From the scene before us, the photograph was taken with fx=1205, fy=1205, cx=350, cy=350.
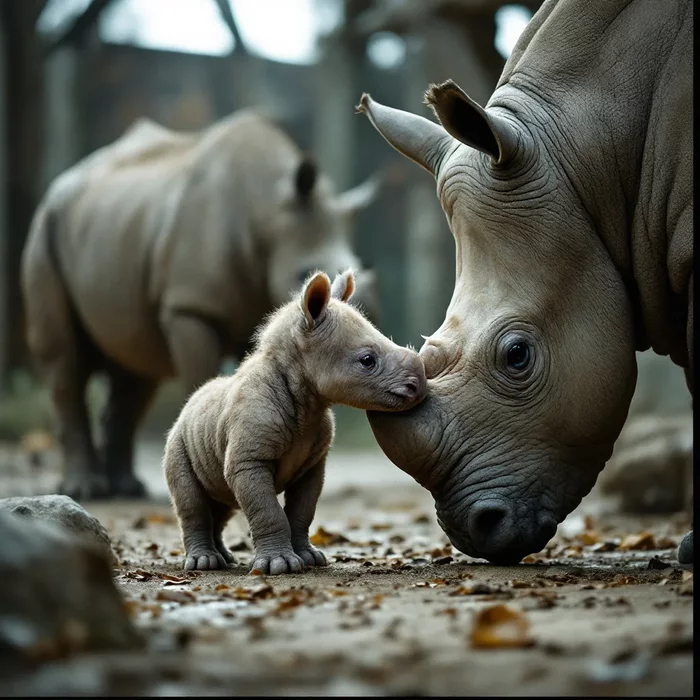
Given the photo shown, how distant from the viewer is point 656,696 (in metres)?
2.54

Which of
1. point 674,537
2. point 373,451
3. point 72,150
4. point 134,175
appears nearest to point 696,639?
point 674,537

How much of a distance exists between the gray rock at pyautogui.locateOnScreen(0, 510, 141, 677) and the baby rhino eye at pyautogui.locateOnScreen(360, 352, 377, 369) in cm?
211

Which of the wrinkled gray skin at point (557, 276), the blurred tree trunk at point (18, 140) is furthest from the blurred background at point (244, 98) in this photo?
the wrinkled gray skin at point (557, 276)

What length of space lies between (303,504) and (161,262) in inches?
201

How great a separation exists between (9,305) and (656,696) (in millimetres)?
17486

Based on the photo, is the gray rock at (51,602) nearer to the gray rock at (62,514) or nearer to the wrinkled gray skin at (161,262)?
the gray rock at (62,514)

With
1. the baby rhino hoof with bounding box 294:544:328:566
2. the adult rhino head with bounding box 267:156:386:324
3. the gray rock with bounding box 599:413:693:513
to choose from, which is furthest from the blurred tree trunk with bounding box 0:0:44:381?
the baby rhino hoof with bounding box 294:544:328:566

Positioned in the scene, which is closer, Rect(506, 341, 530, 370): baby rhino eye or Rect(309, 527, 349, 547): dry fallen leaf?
Rect(506, 341, 530, 370): baby rhino eye

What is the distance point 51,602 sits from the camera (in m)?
2.79

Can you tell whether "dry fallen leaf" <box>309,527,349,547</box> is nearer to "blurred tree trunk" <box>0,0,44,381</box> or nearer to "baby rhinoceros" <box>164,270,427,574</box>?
"baby rhinoceros" <box>164,270,427,574</box>

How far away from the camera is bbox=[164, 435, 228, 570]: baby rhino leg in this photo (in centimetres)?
525

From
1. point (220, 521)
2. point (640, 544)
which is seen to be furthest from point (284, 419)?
point (640, 544)

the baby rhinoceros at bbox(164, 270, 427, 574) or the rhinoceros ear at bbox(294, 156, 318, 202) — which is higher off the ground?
the rhinoceros ear at bbox(294, 156, 318, 202)

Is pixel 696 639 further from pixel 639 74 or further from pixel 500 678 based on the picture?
pixel 639 74
